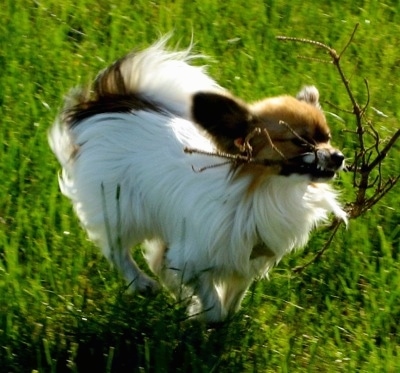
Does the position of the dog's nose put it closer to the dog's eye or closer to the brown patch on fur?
the dog's eye

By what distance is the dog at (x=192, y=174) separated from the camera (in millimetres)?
4754

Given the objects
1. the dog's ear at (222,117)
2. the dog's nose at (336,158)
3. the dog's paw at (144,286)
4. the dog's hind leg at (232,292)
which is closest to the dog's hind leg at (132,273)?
the dog's paw at (144,286)

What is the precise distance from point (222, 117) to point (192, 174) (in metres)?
0.34

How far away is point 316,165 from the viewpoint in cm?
463

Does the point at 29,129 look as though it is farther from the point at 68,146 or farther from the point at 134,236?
the point at 134,236

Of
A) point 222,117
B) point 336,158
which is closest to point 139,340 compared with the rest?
point 222,117

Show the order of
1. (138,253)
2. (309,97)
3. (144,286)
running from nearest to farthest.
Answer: (309,97) → (144,286) → (138,253)

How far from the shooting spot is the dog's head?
4.64 m

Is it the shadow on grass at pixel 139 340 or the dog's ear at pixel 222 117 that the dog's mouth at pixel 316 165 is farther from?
the shadow on grass at pixel 139 340

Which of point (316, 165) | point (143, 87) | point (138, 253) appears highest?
point (316, 165)

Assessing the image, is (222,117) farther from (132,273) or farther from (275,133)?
(132,273)

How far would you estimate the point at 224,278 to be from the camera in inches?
199

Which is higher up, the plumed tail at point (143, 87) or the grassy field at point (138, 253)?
the plumed tail at point (143, 87)

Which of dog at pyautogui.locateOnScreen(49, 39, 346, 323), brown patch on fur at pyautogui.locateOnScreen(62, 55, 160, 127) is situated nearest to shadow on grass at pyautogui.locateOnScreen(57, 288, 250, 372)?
dog at pyautogui.locateOnScreen(49, 39, 346, 323)
